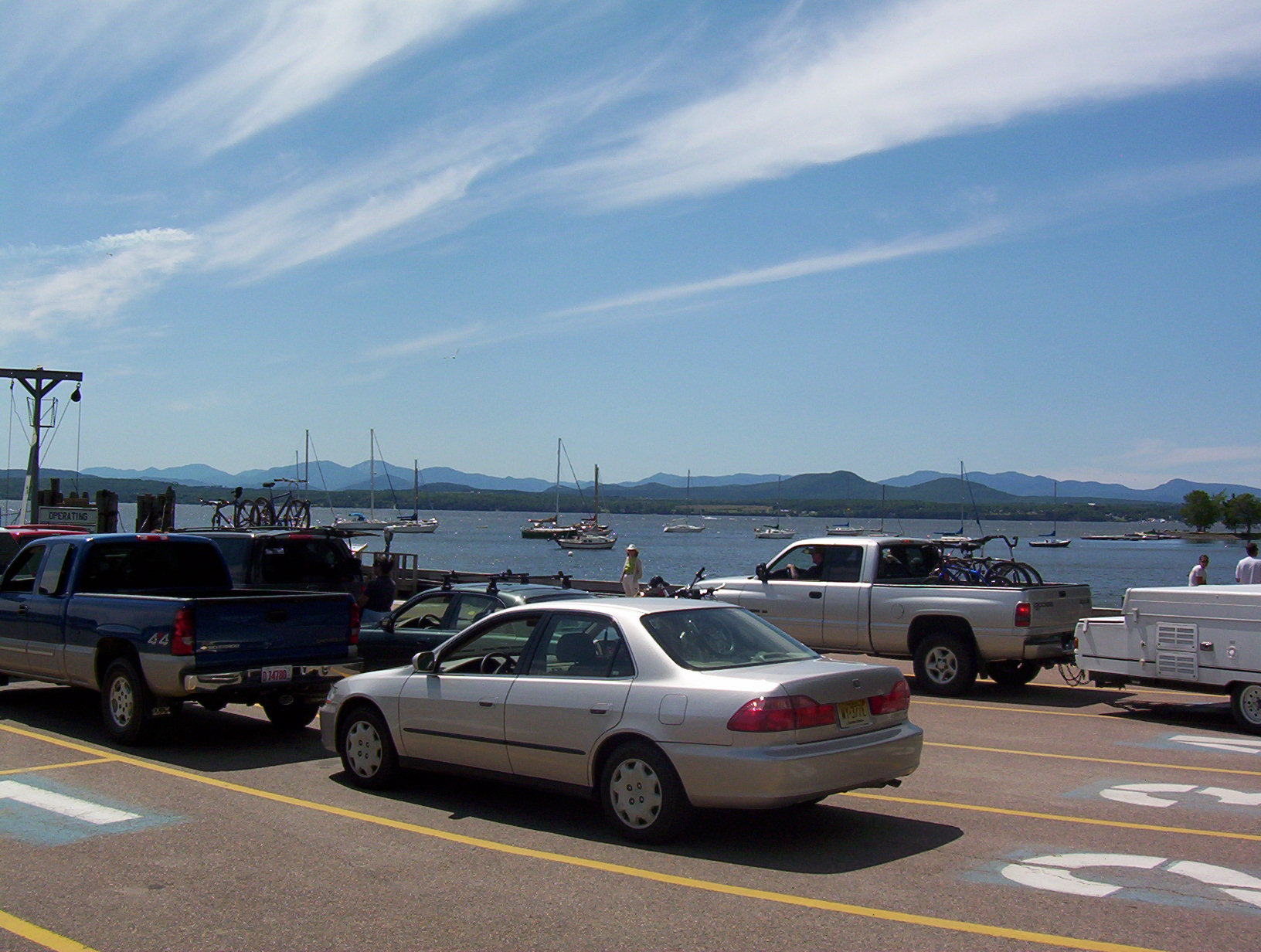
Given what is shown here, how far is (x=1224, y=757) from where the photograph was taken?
9922mm

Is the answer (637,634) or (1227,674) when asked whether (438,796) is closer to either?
(637,634)

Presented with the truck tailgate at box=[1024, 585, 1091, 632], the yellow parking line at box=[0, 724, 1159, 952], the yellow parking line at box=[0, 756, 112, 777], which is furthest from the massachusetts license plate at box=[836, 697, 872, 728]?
the truck tailgate at box=[1024, 585, 1091, 632]

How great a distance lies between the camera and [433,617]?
1222cm

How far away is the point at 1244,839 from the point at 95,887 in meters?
6.62

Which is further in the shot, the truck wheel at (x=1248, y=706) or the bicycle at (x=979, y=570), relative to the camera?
the bicycle at (x=979, y=570)

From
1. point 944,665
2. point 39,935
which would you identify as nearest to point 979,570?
point 944,665

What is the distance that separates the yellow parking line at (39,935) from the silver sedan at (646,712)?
9.40 ft

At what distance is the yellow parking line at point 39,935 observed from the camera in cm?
512

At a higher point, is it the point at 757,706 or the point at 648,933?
the point at 757,706

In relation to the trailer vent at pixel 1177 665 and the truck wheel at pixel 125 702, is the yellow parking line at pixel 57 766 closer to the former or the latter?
the truck wheel at pixel 125 702

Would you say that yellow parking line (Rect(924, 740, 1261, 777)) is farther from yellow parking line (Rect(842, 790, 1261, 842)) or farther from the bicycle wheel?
the bicycle wheel

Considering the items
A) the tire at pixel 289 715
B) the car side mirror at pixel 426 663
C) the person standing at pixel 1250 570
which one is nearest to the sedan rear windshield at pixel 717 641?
the car side mirror at pixel 426 663

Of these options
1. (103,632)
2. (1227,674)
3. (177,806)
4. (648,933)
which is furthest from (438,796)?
(1227,674)

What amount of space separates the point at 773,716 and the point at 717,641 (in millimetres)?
989
